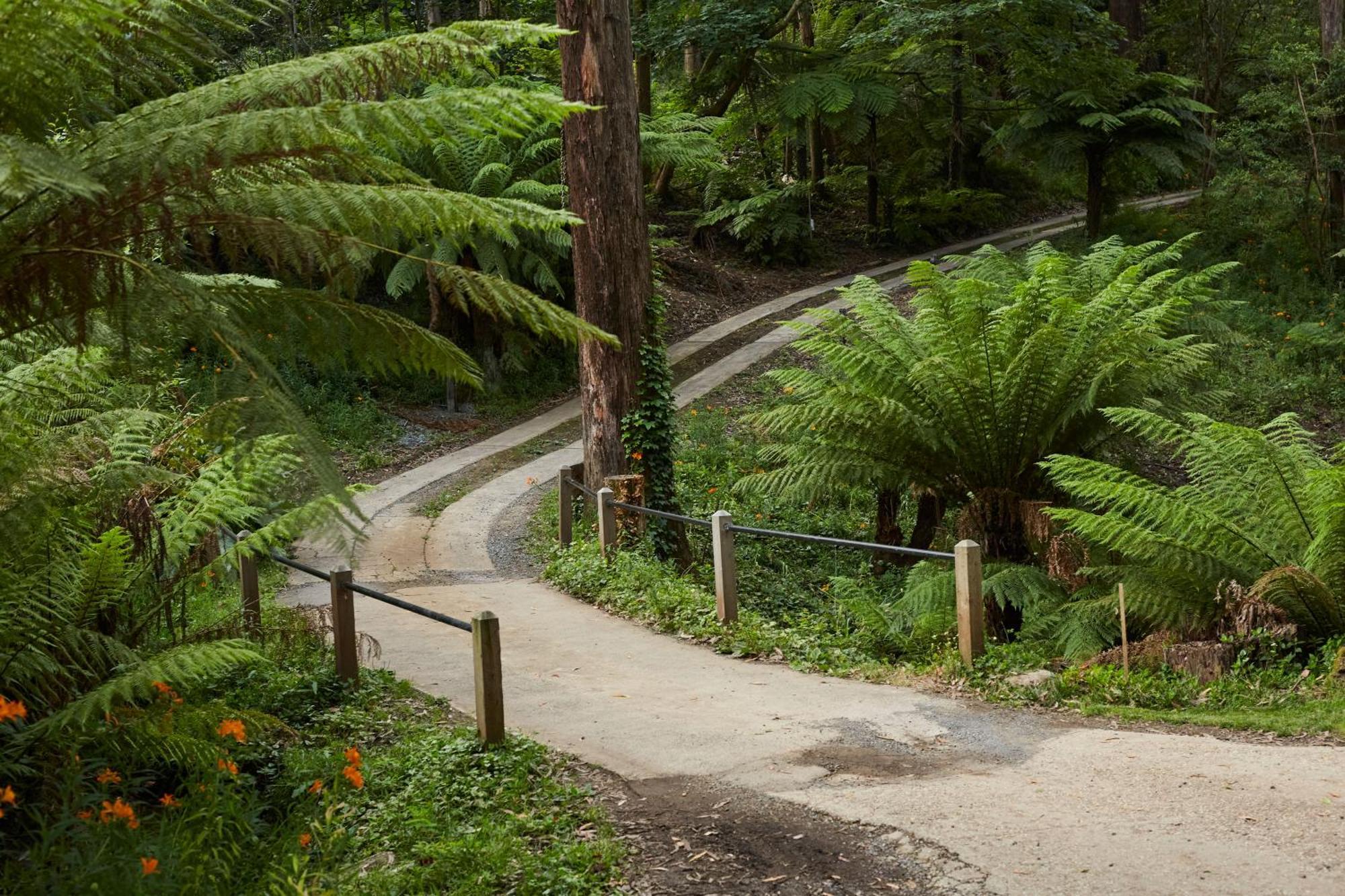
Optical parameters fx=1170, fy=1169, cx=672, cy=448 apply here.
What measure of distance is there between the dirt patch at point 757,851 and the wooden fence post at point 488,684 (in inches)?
27.9

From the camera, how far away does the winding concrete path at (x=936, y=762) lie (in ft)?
13.4

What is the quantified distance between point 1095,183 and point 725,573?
39.4 ft

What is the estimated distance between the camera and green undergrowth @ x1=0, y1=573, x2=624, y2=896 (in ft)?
12.1

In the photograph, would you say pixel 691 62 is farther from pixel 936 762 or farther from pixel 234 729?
pixel 234 729

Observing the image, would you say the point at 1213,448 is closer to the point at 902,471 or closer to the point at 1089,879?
the point at 902,471

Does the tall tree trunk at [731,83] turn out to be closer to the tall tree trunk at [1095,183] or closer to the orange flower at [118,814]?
the tall tree trunk at [1095,183]

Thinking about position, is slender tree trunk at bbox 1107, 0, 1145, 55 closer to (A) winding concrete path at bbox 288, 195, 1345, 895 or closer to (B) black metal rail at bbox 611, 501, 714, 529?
(B) black metal rail at bbox 611, 501, 714, 529

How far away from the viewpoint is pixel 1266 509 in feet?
22.5

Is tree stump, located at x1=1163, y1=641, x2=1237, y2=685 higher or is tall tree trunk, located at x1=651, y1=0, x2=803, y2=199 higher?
tall tree trunk, located at x1=651, y1=0, x2=803, y2=199

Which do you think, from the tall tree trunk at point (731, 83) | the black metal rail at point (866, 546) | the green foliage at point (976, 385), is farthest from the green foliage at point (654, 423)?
the tall tree trunk at point (731, 83)

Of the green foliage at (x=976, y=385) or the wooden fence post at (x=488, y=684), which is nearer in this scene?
the wooden fence post at (x=488, y=684)

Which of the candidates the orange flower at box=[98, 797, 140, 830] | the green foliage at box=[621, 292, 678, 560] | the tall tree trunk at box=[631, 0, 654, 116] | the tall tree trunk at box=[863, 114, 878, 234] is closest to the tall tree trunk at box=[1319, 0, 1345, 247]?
the tall tree trunk at box=[863, 114, 878, 234]

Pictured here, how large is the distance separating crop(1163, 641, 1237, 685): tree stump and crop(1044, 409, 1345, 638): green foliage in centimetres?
35

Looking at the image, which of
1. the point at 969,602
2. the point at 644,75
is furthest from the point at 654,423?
the point at 644,75
